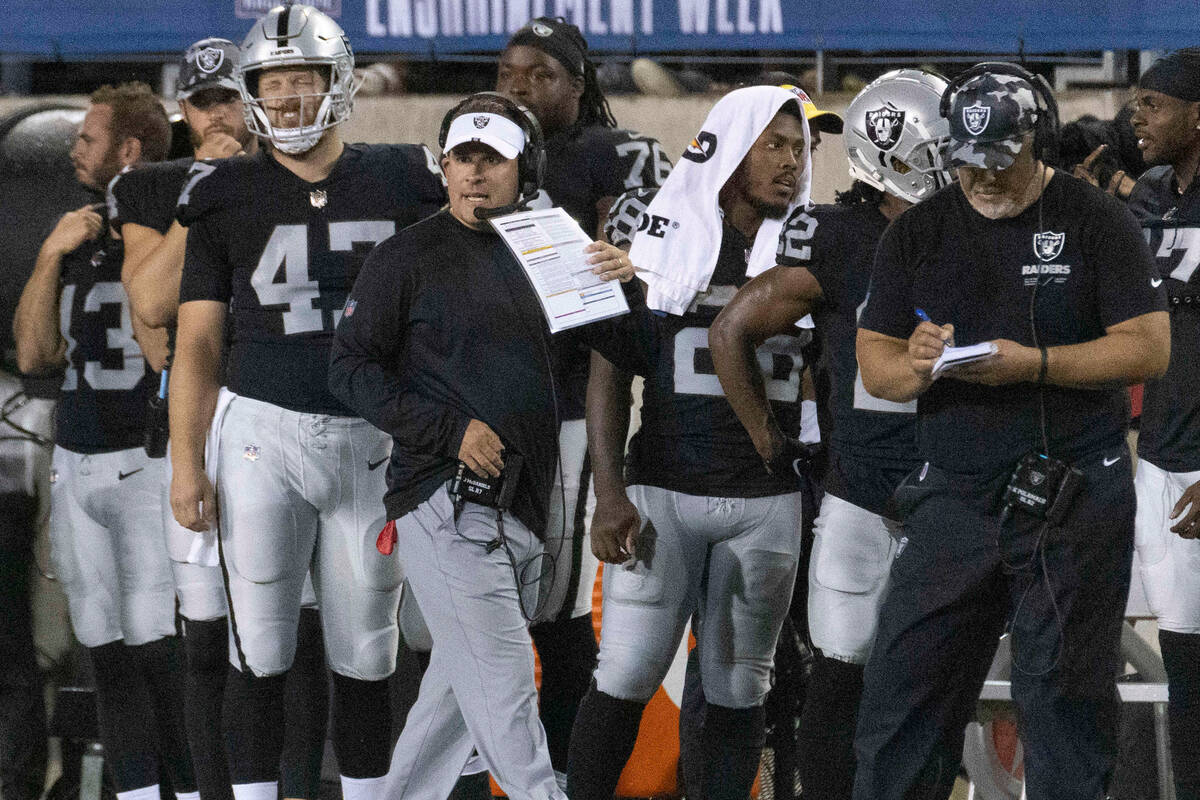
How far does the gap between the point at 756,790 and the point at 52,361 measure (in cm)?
224

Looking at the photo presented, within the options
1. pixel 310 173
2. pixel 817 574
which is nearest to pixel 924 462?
pixel 817 574

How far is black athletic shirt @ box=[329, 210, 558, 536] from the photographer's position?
309 centimetres

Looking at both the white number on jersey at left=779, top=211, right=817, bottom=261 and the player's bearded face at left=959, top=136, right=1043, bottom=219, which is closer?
the player's bearded face at left=959, top=136, right=1043, bottom=219

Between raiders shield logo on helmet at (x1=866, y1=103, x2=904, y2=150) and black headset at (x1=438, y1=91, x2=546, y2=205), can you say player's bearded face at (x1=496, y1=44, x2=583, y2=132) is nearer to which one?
black headset at (x1=438, y1=91, x2=546, y2=205)

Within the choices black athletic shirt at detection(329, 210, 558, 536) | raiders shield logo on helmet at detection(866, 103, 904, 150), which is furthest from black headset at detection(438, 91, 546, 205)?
raiders shield logo on helmet at detection(866, 103, 904, 150)

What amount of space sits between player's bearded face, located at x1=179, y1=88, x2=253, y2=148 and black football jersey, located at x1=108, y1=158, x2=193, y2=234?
0.17 m

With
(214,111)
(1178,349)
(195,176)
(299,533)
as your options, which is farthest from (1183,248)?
(214,111)

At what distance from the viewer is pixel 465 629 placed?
302 cm

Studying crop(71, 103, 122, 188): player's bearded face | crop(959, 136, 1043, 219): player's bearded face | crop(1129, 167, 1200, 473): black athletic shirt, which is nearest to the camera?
crop(959, 136, 1043, 219): player's bearded face

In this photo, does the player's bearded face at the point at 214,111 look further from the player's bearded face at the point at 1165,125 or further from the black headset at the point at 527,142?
the player's bearded face at the point at 1165,125

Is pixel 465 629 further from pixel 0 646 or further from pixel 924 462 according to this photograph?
pixel 0 646

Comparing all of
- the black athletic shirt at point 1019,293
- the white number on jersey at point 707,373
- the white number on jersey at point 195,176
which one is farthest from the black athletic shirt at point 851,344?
the white number on jersey at point 195,176

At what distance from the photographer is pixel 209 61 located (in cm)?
411

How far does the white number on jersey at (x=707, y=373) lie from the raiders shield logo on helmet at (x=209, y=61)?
1513mm
